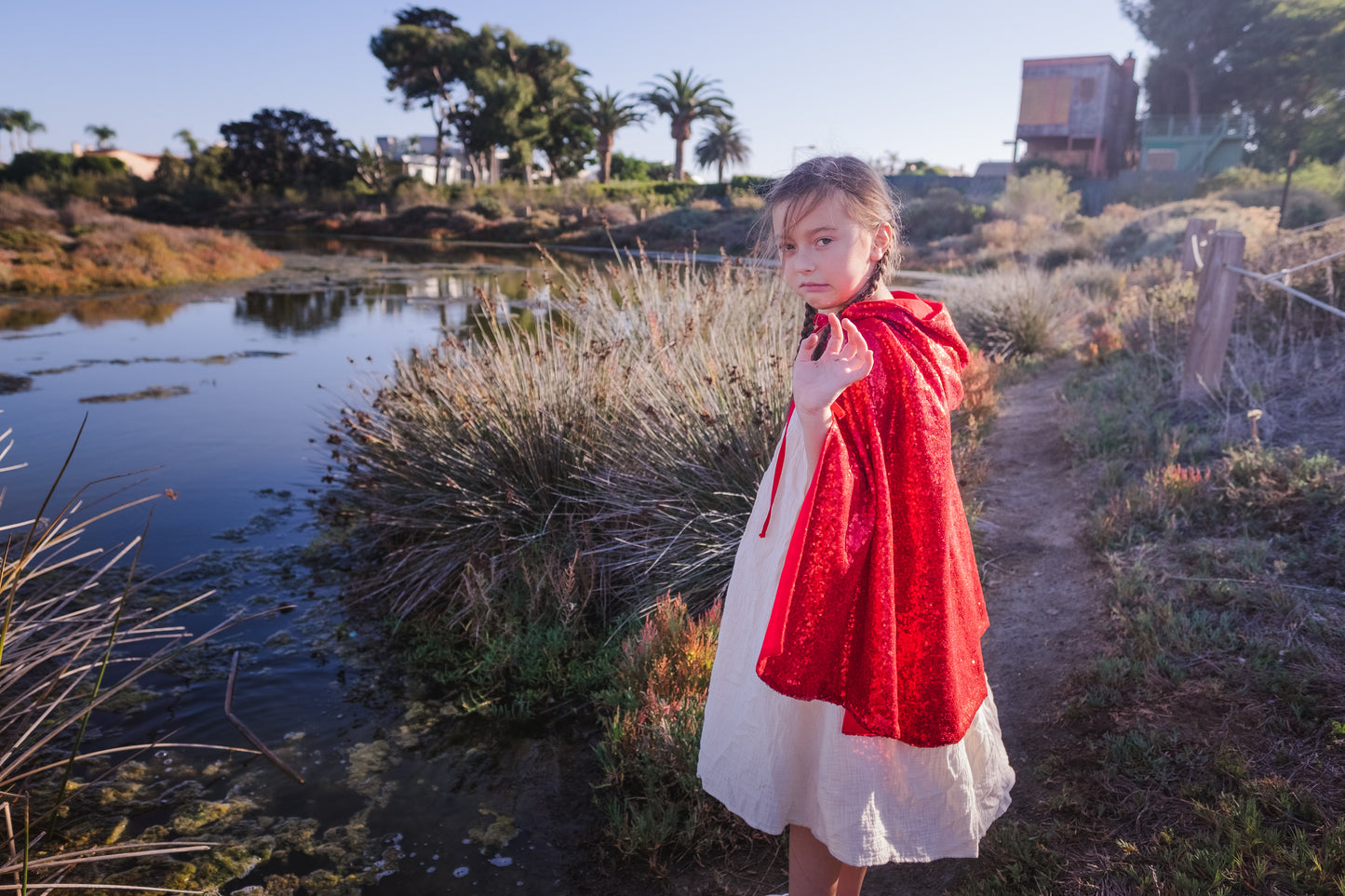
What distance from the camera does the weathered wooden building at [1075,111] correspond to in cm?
3572

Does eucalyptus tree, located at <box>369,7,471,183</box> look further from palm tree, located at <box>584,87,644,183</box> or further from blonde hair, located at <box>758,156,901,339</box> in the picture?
blonde hair, located at <box>758,156,901,339</box>

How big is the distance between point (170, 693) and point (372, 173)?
4566cm

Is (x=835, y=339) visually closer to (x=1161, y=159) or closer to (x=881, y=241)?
(x=881, y=241)

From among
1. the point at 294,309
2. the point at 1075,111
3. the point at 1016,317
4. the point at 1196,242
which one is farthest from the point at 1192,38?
the point at 294,309

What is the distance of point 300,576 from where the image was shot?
4789 mm

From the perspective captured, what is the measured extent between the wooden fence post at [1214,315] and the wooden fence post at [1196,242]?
144 mm

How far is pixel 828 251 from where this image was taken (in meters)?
1.57

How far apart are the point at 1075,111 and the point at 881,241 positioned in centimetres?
4216

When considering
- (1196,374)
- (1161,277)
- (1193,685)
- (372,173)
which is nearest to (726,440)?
(1193,685)

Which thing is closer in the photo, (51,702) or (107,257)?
(51,702)

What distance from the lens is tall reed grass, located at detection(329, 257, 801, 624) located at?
3893 millimetres

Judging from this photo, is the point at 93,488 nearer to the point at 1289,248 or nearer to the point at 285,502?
the point at 285,502

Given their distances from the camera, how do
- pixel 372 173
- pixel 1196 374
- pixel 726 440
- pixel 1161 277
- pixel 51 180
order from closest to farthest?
1. pixel 726 440
2. pixel 1196 374
3. pixel 1161 277
4. pixel 51 180
5. pixel 372 173

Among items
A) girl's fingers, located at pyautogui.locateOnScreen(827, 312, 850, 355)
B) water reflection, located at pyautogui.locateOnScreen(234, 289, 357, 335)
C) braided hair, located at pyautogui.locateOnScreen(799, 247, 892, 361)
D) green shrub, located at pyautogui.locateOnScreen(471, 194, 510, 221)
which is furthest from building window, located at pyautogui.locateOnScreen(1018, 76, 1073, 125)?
girl's fingers, located at pyautogui.locateOnScreen(827, 312, 850, 355)
